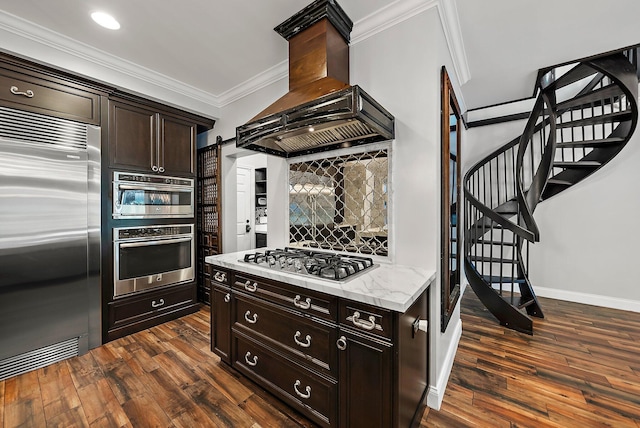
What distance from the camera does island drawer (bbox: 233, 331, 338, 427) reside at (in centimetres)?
144

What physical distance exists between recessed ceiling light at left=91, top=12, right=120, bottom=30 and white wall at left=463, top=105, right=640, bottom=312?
4.88 meters

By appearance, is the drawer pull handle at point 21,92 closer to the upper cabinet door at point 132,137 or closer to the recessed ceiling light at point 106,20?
the upper cabinet door at point 132,137

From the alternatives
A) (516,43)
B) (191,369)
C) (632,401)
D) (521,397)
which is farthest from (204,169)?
(632,401)

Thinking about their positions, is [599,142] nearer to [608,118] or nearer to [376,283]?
[608,118]

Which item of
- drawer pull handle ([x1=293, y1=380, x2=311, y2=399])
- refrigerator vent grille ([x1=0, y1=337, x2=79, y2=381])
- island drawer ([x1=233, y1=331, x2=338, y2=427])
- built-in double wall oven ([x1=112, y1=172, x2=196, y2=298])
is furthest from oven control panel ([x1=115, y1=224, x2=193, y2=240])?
drawer pull handle ([x1=293, y1=380, x2=311, y2=399])

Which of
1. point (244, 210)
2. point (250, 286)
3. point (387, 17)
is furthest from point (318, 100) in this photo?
point (244, 210)

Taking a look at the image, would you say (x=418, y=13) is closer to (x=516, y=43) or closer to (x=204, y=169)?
(x=516, y=43)

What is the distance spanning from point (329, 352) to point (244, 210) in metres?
4.22

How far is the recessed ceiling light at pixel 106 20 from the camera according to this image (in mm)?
1937

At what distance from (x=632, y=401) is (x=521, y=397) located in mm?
726

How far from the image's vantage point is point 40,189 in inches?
83.6

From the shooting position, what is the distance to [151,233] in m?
2.84

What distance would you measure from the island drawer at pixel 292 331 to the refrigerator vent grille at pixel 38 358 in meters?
1.64

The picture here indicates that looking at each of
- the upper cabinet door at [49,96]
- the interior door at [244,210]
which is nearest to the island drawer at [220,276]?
the upper cabinet door at [49,96]
